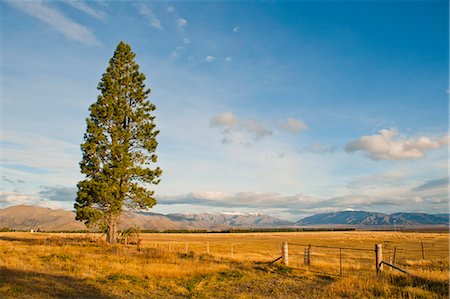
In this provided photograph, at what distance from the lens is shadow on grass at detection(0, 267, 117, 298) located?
1181cm

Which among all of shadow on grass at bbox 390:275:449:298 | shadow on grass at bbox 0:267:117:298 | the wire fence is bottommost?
the wire fence

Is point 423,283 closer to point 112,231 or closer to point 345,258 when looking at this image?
point 345,258

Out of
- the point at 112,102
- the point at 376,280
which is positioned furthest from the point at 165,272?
the point at 112,102

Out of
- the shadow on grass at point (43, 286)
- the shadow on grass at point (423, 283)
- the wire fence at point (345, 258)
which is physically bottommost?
the wire fence at point (345, 258)

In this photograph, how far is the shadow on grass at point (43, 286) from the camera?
465 inches

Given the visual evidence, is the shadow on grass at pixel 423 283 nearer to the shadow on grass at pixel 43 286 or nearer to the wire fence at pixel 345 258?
the wire fence at pixel 345 258

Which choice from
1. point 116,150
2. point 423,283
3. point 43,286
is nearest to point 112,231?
point 116,150

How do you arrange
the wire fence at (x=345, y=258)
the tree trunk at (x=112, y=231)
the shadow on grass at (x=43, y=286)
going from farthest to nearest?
the tree trunk at (x=112, y=231) < the wire fence at (x=345, y=258) < the shadow on grass at (x=43, y=286)

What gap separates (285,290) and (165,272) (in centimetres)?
574

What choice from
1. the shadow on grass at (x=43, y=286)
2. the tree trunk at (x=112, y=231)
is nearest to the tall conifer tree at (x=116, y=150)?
the tree trunk at (x=112, y=231)

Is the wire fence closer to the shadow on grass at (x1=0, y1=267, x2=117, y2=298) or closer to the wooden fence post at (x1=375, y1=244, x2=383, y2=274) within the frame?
the wooden fence post at (x1=375, y1=244, x2=383, y2=274)

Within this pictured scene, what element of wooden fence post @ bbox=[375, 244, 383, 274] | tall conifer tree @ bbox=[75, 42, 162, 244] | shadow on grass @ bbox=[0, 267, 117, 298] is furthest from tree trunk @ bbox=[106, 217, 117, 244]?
wooden fence post @ bbox=[375, 244, 383, 274]

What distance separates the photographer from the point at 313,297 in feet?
42.9

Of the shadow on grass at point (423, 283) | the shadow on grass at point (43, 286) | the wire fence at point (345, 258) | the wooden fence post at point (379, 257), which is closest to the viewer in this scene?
the shadow on grass at point (43, 286)
